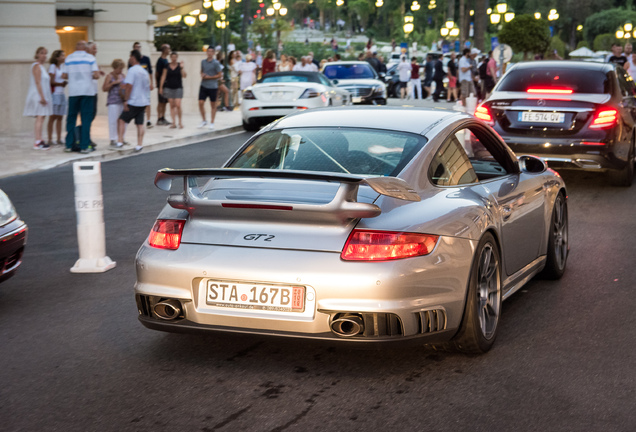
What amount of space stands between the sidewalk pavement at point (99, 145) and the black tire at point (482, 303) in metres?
10.4

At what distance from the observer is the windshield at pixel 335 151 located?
17.3ft

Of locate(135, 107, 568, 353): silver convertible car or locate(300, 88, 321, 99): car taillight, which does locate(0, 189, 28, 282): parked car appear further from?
locate(300, 88, 321, 99): car taillight

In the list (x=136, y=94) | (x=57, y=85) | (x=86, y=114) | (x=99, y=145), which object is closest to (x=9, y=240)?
(x=86, y=114)

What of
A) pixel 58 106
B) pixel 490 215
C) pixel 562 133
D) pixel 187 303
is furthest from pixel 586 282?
pixel 58 106

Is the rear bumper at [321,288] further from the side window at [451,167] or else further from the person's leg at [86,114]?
the person's leg at [86,114]

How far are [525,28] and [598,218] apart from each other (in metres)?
34.0

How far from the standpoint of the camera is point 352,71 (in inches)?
1198

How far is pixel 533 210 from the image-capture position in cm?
639

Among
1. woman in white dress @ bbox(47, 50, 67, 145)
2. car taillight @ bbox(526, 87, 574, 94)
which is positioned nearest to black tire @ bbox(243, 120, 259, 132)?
woman in white dress @ bbox(47, 50, 67, 145)

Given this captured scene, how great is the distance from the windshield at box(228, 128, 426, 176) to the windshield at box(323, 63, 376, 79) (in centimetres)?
2468

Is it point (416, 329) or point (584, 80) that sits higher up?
point (584, 80)

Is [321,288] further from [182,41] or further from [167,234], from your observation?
[182,41]

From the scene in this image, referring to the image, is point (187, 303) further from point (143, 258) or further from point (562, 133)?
point (562, 133)

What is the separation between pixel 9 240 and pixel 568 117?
24.6 feet
